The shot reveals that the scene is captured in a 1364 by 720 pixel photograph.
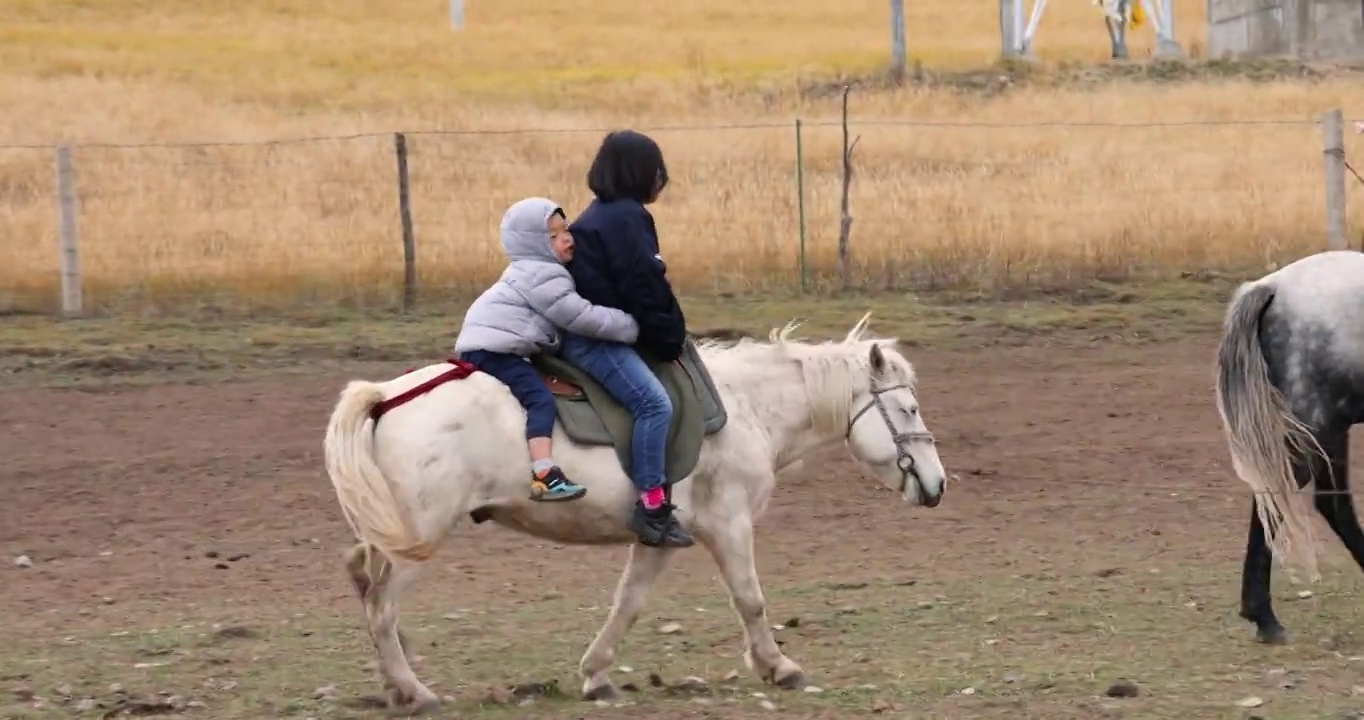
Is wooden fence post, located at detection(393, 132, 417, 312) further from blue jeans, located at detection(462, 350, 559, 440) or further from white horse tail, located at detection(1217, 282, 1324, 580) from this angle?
blue jeans, located at detection(462, 350, 559, 440)

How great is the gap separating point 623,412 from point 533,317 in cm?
46

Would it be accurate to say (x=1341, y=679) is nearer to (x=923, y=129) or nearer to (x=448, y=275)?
(x=448, y=275)

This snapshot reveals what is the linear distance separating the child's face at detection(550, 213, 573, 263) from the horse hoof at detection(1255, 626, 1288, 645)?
3241 millimetres

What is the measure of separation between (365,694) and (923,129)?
19.8 metres

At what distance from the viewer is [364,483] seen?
6578 mm

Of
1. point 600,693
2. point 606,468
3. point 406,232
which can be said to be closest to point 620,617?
point 600,693

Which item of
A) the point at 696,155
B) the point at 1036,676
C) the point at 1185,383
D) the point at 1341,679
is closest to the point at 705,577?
the point at 1036,676

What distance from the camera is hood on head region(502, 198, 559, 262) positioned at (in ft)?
22.4

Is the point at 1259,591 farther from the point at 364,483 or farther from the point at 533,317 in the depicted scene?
the point at 364,483

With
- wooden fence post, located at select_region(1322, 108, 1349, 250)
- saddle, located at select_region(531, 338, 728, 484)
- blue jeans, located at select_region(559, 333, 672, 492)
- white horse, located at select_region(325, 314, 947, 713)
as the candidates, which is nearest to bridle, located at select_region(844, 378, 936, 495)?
white horse, located at select_region(325, 314, 947, 713)

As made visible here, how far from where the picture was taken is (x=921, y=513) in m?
10.6

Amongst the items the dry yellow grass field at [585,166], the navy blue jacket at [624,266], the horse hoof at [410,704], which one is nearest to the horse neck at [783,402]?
the navy blue jacket at [624,266]

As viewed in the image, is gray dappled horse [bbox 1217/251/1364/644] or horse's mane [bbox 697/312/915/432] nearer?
horse's mane [bbox 697/312/915/432]

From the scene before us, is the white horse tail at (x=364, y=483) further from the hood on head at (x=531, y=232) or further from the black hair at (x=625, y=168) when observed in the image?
the black hair at (x=625, y=168)
